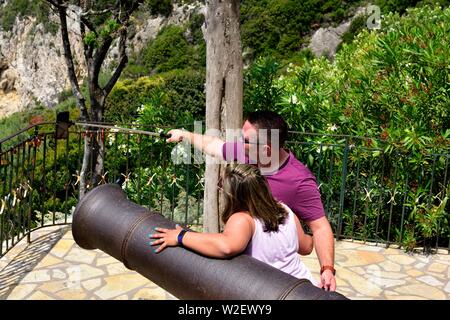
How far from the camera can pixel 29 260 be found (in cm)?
546

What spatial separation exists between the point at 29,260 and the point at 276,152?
3.33 metres

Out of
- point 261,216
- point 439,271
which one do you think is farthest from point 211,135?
point 439,271

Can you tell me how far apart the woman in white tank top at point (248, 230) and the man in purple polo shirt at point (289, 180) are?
0.19 m

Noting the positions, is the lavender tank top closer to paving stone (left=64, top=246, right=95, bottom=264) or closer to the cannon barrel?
the cannon barrel

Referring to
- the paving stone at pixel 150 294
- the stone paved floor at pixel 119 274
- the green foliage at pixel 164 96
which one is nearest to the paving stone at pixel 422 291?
the stone paved floor at pixel 119 274

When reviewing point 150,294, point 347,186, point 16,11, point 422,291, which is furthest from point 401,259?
point 16,11

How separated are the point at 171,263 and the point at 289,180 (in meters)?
0.73

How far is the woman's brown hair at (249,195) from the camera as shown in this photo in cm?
266

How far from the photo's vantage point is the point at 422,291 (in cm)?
516

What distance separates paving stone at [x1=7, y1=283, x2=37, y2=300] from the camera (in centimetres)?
471

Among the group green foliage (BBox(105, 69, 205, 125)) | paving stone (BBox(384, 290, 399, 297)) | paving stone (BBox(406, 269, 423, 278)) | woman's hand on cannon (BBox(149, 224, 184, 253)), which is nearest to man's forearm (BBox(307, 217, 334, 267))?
woman's hand on cannon (BBox(149, 224, 184, 253))

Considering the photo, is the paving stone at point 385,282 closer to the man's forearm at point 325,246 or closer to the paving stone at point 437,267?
the paving stone at point 437,267

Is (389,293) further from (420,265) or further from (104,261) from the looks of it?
(104,261)
